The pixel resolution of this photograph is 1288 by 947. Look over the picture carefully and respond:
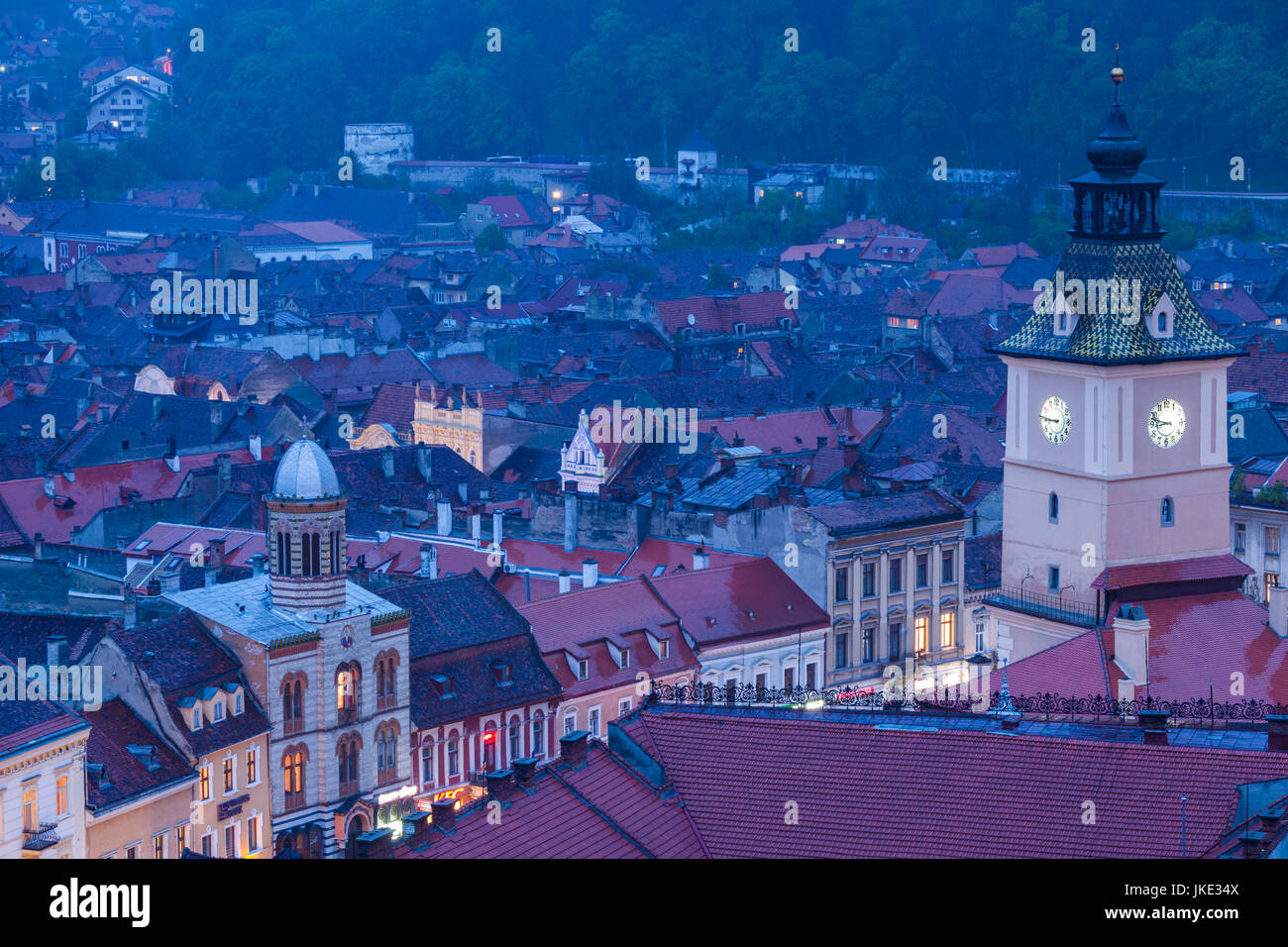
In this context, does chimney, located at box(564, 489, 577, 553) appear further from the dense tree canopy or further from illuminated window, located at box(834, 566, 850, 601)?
the dense tree canopy

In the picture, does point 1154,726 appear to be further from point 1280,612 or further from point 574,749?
point 1280,612

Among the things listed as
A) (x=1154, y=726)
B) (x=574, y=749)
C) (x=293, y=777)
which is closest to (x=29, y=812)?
(x=293, y=777)

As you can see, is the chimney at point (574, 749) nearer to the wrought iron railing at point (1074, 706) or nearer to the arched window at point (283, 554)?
the wrought iron railing at point (1074, 706)

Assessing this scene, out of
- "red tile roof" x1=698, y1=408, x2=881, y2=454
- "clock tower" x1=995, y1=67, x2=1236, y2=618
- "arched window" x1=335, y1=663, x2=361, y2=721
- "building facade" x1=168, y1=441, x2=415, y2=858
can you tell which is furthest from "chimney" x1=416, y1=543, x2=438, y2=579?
"clock tower" x1=995, y1=67, x2=1236, y2=618

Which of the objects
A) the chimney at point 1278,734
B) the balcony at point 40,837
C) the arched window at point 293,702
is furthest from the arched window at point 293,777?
the chimney at point 1278,734
